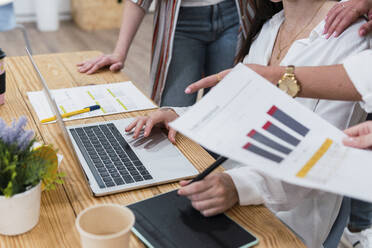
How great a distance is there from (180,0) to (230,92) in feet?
3.25

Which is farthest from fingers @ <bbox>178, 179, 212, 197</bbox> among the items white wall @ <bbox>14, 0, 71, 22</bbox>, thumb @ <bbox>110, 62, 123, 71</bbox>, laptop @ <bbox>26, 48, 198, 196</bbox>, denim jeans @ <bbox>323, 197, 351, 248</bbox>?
white wall @ <bbox>14, 0, 71, 22</bbox>

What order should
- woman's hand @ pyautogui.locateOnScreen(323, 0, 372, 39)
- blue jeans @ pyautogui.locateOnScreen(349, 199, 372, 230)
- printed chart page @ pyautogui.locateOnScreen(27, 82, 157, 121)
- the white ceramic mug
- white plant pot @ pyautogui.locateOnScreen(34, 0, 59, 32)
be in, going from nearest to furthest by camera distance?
the white ceramic mug, woman's hand @ pyautogui.locateOnScreen(323, 0, 372, 39), printed chart page @ pyautogui.locateOnScreen(27, 82, 157, 121), blue jeans @ pyautogui.locateOnScreen(349, 199, 372, 230), white plant pot @ pyautogui.locateOnScreen(34, 0, 59, 32)

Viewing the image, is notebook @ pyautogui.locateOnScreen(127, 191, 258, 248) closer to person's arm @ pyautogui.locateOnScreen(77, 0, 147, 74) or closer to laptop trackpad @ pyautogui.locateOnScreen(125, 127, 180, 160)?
laptop trackpad @ pyautogui.locateOnScreen(125, 127, 180, 160)

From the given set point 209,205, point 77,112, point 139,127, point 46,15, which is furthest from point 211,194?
point 46,15

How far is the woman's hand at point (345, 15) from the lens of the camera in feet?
3.55

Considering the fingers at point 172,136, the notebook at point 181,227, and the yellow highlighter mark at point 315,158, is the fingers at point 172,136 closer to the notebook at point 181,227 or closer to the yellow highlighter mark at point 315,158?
the notebook at point 181,227

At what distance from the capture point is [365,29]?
1.06m

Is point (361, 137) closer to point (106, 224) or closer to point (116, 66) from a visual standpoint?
point (106, 224)

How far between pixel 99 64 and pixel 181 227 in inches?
37.3

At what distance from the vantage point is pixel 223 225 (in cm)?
80

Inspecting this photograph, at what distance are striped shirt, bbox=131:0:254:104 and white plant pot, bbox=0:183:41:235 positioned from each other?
42.7 inches

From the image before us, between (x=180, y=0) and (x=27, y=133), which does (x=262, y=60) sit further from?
(x=27, y=133)

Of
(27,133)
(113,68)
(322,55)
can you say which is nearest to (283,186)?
(322,55)

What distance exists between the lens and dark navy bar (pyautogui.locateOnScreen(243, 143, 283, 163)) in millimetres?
664
